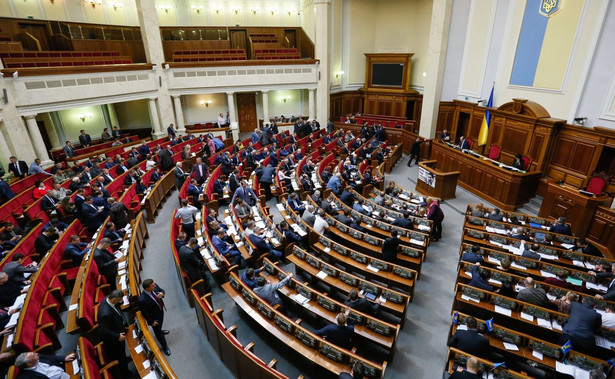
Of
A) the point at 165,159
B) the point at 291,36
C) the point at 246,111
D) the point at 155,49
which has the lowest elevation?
the point at 165,159

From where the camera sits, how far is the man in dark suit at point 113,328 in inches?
164

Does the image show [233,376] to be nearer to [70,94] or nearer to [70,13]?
[70,94]

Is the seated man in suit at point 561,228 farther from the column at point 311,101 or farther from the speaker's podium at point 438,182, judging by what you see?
the column at point 311,101

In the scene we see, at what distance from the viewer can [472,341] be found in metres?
4.29

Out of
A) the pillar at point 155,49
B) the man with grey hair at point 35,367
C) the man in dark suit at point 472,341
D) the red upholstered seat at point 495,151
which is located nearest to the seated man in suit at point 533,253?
the man in dark suit at point 472,341

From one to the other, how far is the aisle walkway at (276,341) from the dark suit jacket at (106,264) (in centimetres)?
88

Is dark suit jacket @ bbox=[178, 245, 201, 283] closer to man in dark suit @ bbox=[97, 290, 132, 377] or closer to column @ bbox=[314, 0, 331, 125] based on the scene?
man in dark suit @ bbox=[97, 290, 132, 377]

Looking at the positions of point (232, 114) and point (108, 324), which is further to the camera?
point (232, 114)

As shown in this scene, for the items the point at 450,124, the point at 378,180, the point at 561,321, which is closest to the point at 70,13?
the point at 378,180

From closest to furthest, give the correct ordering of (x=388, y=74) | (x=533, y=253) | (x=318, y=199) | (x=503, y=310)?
1. (x=503, y=310)
2. (x=533, y=253)
3. (x=318, y=199)
4. (x=388, y=74)

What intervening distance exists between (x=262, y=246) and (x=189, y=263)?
1.54 m

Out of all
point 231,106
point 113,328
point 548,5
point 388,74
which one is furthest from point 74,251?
point 388,74

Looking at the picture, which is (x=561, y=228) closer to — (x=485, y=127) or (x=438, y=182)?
(x=438, y=182)

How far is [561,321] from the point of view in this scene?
15.6 feet
